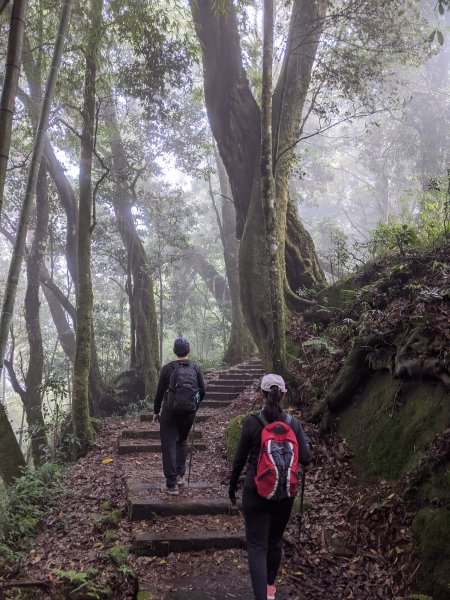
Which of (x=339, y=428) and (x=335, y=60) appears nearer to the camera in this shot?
(x=339, y=428)

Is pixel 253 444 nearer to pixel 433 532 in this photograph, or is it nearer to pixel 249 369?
pixel 433 532

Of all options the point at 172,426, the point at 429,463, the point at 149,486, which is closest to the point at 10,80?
the point at 172,426

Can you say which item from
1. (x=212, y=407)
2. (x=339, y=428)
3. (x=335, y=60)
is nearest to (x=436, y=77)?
(x=335, y=60)

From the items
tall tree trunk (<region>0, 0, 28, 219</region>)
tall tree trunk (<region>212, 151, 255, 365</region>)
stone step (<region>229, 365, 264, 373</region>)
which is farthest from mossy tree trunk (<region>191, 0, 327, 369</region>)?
tall tree trunk (<region>212, 151, 255, 365</region>)

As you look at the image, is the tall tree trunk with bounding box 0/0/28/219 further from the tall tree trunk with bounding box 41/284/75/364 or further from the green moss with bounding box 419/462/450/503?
the tall tree trunk with bounding box 41/284/75/364

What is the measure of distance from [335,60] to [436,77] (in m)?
23.2

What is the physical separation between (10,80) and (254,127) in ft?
24.7

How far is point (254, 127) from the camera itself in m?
11.0

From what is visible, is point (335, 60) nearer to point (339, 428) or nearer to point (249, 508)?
point (339, 428)

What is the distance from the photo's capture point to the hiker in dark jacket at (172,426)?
18.4 ft

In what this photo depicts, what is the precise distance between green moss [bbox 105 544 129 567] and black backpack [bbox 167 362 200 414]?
1.58 m

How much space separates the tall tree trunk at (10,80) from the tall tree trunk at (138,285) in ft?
28.3

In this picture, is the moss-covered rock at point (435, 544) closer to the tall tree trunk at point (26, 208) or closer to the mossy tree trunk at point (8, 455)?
the tall tree trunk at point (26, 208)

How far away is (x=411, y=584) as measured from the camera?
3.76 meters
